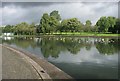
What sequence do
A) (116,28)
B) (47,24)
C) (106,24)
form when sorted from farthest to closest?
1. (47,24)
2. (106,24)
3. (116,28)

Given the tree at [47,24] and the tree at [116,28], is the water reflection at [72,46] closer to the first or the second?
the tree at [116,28]

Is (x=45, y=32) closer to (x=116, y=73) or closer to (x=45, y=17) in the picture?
(x=45, y=17)

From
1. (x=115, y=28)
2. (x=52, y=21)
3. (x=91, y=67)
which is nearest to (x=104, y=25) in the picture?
(x=115, y=28)

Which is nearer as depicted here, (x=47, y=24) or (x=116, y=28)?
(x=116, y=28)

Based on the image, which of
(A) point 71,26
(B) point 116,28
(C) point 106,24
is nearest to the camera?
(B) point 116,28

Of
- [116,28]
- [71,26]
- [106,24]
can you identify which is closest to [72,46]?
[116,28]

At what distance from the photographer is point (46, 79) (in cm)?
1275

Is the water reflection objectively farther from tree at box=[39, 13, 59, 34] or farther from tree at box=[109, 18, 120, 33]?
tree at box=[39, 13, 59, 34]

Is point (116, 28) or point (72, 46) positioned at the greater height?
point (116, 28)

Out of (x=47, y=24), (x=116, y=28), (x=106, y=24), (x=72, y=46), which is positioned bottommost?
(x=72, y=46)

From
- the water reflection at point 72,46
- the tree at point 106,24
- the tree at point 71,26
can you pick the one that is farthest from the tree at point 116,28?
the water reflection at point 72,46

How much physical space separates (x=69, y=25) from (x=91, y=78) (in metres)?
94.5

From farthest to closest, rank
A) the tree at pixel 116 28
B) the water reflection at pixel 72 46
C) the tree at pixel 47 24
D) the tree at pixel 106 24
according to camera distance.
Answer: the tree at pixel 47 24
the tree at pixel 106 24
the tree at pixel 116 28
the water reflection at pixel 72 46

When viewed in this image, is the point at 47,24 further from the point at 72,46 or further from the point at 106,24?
the point at 72,46
